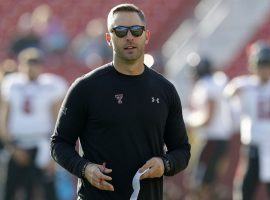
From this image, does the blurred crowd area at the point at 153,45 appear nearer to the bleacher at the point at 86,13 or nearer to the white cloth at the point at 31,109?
the bleacher at the point at 86,13

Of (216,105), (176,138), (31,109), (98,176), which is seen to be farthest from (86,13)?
(98,176)

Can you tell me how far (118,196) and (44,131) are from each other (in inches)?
229

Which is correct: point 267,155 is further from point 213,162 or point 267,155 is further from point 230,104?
point 213,162

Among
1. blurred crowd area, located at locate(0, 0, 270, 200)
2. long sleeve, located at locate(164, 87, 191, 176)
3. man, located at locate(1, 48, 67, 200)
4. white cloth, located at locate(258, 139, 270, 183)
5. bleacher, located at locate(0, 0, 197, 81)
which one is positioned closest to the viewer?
long sleeve, located at locate(164, 87, 191, 176)

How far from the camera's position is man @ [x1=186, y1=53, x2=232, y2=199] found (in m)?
11.7

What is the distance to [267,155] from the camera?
990 centimetres

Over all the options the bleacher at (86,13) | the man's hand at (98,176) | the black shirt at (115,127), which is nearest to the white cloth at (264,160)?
the black shirt at (115,127)

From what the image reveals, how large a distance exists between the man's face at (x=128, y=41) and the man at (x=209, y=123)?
253 inches

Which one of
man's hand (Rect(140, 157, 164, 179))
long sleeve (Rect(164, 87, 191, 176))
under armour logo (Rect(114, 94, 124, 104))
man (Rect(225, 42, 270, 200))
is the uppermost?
man (Rect(225, 42, 270, 200))

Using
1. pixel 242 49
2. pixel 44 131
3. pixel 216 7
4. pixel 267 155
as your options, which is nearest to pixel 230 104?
pixel 267 155

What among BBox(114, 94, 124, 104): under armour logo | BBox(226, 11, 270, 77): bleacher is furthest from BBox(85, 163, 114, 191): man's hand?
BBox(226, 11, 270, 77): bleacher

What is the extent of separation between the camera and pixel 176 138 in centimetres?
543

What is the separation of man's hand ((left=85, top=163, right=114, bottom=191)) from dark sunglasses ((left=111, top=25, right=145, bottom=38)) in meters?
0.70

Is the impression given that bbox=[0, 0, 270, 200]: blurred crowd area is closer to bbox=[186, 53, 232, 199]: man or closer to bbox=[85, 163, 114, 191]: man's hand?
bbox=[186, 53, 232, 199]: man
